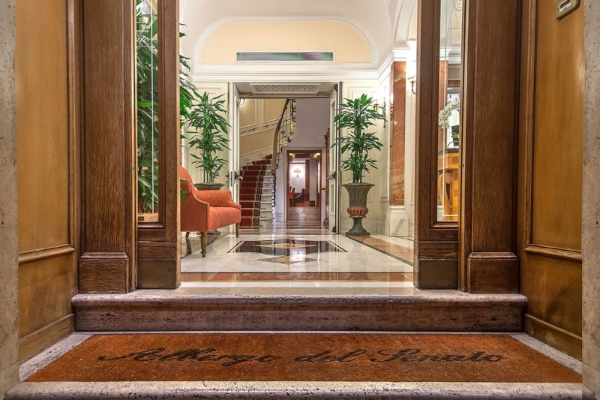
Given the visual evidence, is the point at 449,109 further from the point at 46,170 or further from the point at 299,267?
the point at 46,170

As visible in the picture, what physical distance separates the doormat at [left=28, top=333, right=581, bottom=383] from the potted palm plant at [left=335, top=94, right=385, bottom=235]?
3827 millimetres

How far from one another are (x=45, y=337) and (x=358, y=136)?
461 centimetres

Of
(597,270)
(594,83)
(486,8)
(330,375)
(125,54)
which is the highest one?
(486,8)

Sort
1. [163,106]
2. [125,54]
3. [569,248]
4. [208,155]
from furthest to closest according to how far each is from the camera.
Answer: [208,155], [163,106], [125,54], [569,248]

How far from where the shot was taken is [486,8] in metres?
1.74

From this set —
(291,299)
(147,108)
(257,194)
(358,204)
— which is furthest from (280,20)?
(291,299)

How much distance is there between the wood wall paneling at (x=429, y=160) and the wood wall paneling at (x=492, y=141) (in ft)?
0.39

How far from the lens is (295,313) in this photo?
1659 mm

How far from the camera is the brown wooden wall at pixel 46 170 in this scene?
1339 millimetres

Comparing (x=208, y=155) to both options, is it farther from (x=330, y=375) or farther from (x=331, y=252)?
(x=330, y=375)

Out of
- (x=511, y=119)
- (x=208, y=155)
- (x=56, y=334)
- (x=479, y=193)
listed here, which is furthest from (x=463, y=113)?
(x=208, y=155)

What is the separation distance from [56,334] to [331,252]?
7.82ft

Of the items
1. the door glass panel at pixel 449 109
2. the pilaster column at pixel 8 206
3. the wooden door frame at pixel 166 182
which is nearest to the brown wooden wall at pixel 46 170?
the pilaster column at pixel 8 206

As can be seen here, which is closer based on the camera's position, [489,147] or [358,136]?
[489,147]
